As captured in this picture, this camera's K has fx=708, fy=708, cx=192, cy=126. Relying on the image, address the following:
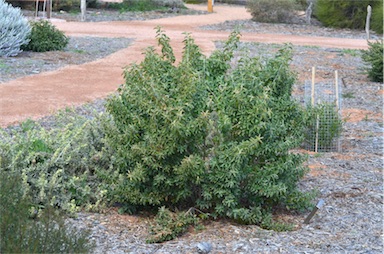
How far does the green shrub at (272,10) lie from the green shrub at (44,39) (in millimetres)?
13416

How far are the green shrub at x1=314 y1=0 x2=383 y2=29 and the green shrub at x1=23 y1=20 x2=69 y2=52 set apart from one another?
14.9 m

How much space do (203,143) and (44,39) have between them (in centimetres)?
1122

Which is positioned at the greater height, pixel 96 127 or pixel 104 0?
pixel 104 0

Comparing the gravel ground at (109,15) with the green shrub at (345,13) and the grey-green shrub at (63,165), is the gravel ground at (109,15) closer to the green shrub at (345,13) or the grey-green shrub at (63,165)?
the green shrub at (345,13)

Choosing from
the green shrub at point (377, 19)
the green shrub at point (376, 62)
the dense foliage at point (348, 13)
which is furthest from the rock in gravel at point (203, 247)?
the dense foliage at point (348, 13)

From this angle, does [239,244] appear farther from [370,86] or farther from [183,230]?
[370,86]

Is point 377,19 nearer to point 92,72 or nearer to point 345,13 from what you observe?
point 345,13

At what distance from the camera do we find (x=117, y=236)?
510 centimetres

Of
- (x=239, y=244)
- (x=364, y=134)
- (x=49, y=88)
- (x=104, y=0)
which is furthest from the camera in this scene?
(x=104, y=0)

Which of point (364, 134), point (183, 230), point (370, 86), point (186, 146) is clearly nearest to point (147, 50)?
point (186, 146)

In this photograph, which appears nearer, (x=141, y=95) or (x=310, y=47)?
(x=141, y=95)

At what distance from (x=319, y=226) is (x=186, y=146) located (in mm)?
1252

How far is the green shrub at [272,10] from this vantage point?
28.4m

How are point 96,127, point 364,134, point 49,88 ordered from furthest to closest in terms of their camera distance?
1. point 49,88
2. point 364,134
3. point 96,127
